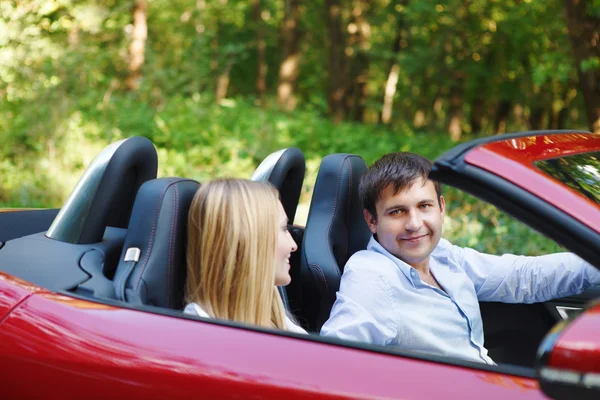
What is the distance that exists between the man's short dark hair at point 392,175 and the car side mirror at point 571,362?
112 cm

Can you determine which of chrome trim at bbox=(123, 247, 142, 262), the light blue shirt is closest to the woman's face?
the light blue shirt

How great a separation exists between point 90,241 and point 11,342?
2.27ft

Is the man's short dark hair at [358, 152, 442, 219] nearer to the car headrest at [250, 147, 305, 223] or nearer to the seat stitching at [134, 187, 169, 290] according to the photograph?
the car headrest at [250, 147, 305, 223]

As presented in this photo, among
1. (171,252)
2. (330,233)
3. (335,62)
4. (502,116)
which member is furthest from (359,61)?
(171,252)

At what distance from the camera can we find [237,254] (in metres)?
2.22

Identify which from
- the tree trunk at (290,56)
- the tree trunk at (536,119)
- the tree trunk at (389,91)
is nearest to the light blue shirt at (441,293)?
the tree trunk at (290,56)

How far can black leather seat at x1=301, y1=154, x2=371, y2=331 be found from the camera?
9.21ft

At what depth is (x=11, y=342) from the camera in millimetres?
1979

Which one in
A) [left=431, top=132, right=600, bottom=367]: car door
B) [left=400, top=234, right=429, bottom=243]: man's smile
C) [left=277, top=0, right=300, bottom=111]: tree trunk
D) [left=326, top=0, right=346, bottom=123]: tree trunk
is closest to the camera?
[left=431, top=132, right=600, bottom=367]: car door

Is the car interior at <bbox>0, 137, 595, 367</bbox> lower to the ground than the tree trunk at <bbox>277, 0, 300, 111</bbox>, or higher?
lower

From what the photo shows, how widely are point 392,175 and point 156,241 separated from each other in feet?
2.66

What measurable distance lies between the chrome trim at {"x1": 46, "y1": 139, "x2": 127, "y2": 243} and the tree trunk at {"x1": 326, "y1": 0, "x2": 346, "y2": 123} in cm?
1710

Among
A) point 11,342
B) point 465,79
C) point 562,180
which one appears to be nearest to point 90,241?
point 11,342

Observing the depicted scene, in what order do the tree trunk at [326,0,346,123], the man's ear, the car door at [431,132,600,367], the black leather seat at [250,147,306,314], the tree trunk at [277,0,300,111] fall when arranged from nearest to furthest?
the car door at [431,132,600,367] < the man's ear < the black leather seat at [250,147,306,314] < the tree trunk at [277,0,300,111] < the tree trunk at [326,0,346,123]
